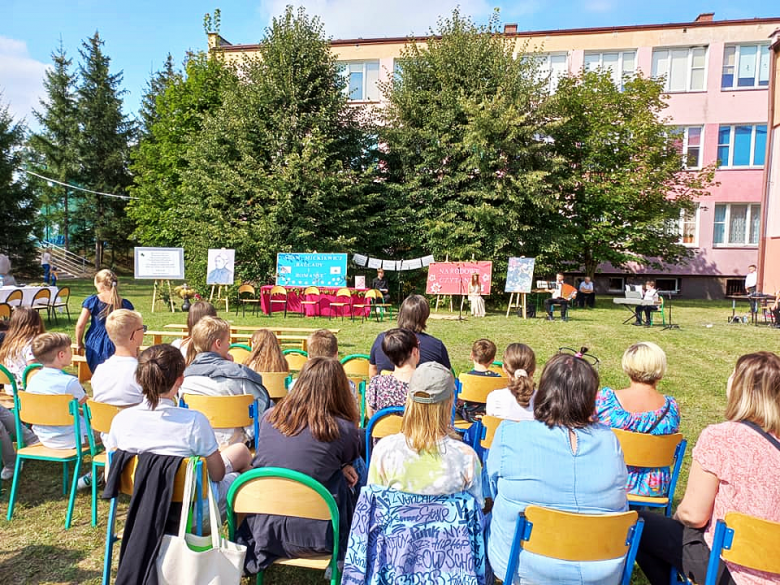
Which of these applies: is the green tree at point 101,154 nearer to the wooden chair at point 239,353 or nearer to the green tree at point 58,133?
the green tree at point 58,133

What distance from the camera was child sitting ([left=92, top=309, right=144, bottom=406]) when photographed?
368cm

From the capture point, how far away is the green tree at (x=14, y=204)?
2455 cm

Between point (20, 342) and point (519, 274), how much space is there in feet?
45.6

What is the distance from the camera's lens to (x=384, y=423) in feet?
10.9

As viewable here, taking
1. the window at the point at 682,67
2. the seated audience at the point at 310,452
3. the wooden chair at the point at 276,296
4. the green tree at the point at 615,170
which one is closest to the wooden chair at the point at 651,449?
the seated audience at the point at 310,452

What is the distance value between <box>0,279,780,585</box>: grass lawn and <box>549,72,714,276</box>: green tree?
2.91 m

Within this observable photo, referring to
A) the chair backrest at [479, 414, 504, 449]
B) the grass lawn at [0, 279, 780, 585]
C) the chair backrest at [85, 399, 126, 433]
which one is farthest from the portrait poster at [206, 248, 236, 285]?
the chair backrest at [479, 414, 504, 449]

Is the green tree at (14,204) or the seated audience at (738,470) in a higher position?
the green tree at (14,204)

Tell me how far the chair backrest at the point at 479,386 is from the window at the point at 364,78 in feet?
81.2

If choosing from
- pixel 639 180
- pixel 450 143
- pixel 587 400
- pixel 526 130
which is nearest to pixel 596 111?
pixel 639 180

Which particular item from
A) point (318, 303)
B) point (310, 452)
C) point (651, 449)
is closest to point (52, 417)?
point (310, 452)

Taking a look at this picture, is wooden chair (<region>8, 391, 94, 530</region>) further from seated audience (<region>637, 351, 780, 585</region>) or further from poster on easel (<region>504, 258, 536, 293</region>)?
poster on easel (<region>504, 258, 536, 293</region>)

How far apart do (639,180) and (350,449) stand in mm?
20018

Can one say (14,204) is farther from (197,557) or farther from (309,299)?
(197,557)
